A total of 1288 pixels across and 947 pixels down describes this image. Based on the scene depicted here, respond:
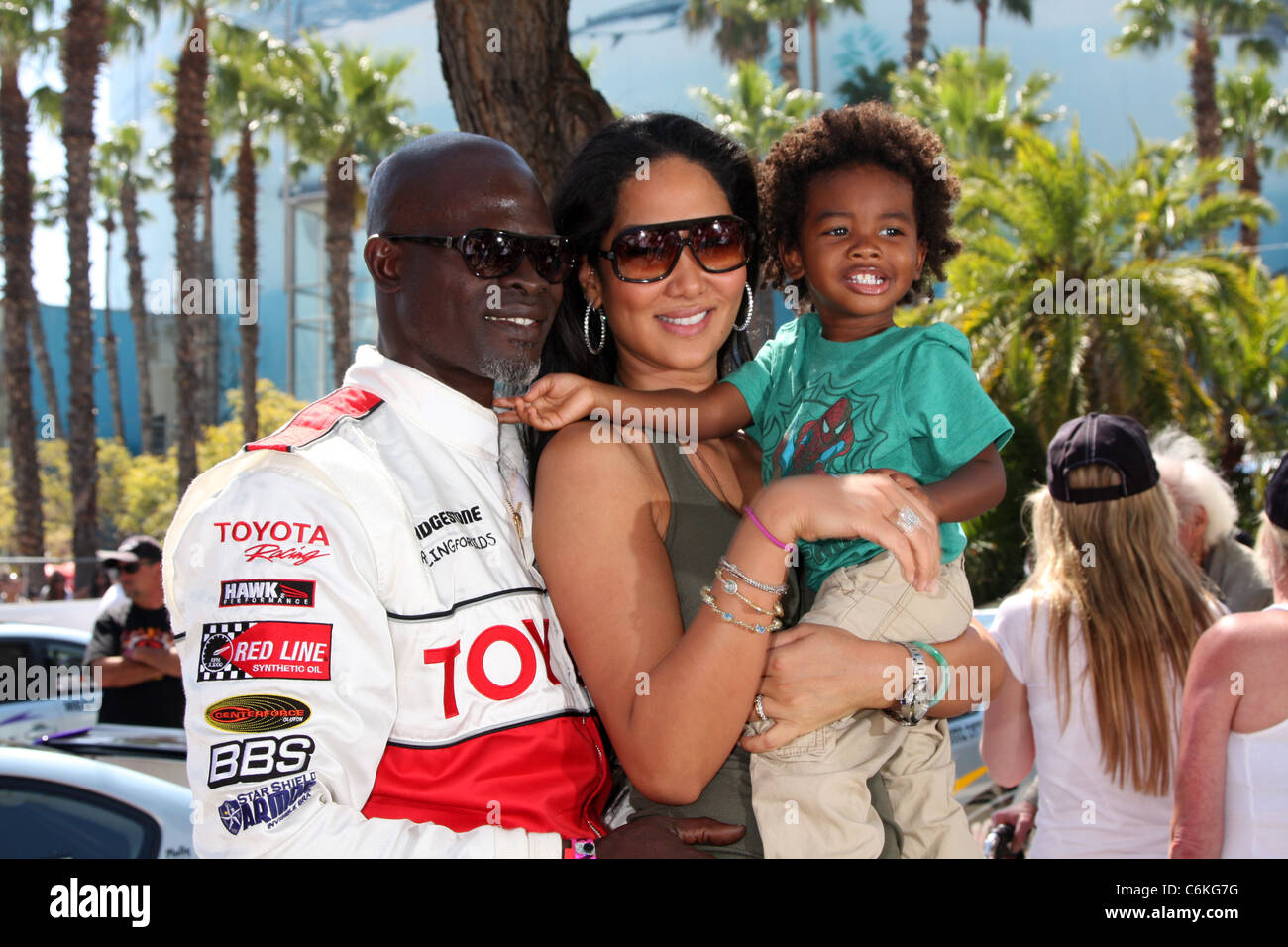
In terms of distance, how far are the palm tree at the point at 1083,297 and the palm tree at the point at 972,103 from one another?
9.01 meters

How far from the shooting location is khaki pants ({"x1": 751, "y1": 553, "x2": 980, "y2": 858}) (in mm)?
2385

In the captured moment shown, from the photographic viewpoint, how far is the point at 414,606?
2100 mm

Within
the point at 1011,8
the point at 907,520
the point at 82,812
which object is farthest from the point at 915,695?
the point at 1011,8

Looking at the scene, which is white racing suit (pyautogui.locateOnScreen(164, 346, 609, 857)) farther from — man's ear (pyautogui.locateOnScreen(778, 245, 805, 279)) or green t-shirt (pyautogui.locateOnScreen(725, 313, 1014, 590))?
man's ear (pyautogui.locateOnScreen(778, 245, 805, 279))

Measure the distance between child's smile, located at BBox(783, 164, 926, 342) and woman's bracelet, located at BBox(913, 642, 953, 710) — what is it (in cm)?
90

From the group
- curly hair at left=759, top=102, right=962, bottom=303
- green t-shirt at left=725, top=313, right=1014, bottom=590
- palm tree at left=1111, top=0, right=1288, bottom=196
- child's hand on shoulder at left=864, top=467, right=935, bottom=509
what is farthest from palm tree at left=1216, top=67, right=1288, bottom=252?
child's hand on shoulder at left=864, top=467, right=935, bottom=509

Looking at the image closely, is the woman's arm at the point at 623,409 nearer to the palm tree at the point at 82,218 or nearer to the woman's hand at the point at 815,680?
the woman's hand at the point at 815,680

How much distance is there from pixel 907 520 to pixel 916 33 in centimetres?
3215

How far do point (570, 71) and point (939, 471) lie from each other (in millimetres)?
2469

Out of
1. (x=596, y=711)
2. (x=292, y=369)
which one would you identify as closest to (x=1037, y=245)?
(x=596, y=711)

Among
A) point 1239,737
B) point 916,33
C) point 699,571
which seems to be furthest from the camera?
point 916,33

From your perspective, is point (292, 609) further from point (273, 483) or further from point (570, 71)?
point (570, 71)

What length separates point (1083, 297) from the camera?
13.9m

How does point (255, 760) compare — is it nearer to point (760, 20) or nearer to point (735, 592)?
point (735, 592)
